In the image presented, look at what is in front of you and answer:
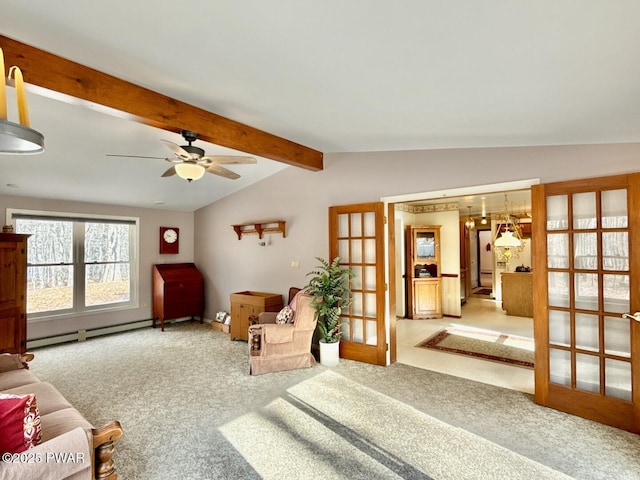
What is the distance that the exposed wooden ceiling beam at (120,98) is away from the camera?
1.94 m

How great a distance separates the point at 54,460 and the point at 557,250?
377cm

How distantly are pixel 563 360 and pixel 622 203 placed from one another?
4.74 feet

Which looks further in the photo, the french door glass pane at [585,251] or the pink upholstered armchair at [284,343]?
the pink upholstered armchair at [284,343]

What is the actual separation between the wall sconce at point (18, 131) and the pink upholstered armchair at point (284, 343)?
3.02 metres

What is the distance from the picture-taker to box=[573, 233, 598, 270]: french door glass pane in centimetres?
267

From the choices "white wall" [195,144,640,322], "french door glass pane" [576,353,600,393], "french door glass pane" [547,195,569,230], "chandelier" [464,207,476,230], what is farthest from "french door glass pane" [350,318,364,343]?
"chandelier" [464,207,476,230]

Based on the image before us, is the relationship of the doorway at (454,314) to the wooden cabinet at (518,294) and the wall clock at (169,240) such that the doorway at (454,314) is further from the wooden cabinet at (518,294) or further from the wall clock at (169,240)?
the wall clock at (169,240)

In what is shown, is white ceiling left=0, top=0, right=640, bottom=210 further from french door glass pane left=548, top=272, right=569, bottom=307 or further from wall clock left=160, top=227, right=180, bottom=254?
wall clock left=160, top=227, right=180, bottom=254

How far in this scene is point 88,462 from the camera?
59.3 inches

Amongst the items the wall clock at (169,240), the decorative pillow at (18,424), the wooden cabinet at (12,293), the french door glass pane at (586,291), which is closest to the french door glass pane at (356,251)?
the french door glass pane at (586,291)

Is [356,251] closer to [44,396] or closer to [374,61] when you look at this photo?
[374,61]

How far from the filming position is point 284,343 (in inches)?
150

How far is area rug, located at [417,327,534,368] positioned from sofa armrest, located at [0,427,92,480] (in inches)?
165

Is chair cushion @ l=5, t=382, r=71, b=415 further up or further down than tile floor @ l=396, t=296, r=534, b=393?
further up
